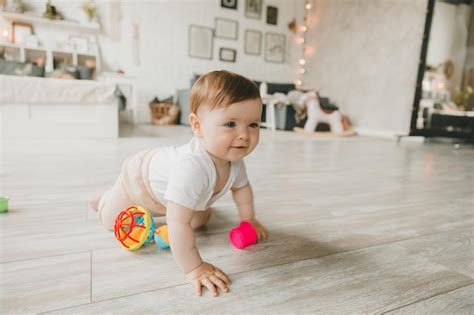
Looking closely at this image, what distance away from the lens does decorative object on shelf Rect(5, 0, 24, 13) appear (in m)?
4.23

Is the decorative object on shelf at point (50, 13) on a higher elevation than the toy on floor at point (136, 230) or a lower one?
higher

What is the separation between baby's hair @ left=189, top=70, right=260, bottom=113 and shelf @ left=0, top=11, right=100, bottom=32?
4.68m

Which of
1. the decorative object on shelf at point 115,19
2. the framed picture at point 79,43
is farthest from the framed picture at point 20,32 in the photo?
the decorative object on shelf at point 115,19

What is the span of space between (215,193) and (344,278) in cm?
38

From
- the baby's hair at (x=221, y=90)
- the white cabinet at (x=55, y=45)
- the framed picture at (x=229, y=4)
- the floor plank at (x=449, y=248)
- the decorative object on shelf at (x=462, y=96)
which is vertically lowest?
the floor plank at (x=449, y=248)

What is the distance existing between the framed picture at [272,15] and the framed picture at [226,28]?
670 millimetres

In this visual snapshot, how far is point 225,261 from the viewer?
2.72 ft

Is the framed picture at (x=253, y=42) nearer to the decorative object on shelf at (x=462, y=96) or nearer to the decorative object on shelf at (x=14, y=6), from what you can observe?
the decorative object on shelf at (x=462, y=96)

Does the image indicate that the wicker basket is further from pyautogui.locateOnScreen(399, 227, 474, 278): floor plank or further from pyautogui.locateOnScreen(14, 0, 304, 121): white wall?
pyautogui.locateOnScreen(399, 227, 474, 278): floor plank

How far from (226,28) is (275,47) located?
1030 mm

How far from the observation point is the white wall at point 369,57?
4.79 m

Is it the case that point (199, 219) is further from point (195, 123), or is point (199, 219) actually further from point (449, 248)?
point (449, 248)

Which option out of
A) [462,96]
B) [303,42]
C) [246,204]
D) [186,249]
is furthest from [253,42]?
[186,249]

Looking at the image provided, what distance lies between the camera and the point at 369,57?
5.34 m
